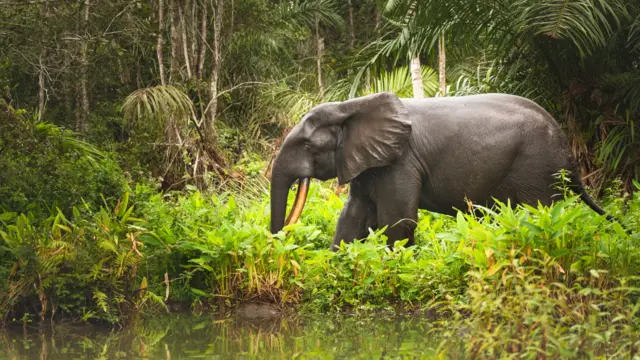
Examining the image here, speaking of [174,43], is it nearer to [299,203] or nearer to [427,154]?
[299,203]

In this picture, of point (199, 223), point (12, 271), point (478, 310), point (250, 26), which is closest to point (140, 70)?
point (250, 26)

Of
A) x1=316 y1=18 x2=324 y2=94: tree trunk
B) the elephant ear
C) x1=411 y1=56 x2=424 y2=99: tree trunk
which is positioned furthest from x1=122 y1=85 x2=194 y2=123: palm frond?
x1=316 y1=18 x2=324 y2=94: tree trunk

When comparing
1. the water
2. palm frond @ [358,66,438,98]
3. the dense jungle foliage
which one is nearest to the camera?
the water

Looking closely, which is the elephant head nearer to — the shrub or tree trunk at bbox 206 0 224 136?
the shrub

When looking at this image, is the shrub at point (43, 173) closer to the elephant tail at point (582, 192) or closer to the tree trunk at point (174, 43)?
the elephant tail at point (582, 192)

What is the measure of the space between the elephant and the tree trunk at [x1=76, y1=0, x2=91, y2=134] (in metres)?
4.16

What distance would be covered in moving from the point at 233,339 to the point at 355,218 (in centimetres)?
229

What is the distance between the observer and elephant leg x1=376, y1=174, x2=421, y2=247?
7.74m

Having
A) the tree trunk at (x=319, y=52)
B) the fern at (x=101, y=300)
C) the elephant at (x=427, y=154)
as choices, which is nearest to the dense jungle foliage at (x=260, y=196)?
the fern at (x=101, y=300)

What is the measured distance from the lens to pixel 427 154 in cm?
787

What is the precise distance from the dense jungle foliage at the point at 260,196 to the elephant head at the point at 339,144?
1.27 ft

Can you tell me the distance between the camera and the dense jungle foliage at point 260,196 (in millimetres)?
5910

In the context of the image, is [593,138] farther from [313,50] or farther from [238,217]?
[313,50]

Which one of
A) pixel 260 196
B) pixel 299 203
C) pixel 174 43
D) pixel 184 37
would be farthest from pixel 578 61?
pixel 174 43
